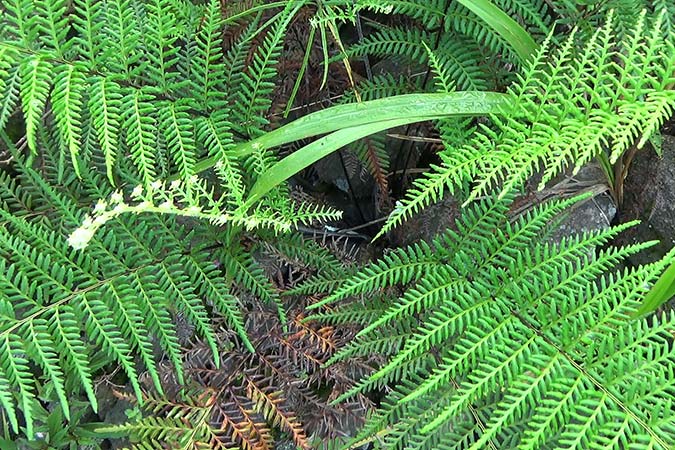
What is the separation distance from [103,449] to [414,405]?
0.85m

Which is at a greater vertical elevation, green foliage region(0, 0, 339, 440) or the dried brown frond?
green foliage region(0, 0, 339, 440)

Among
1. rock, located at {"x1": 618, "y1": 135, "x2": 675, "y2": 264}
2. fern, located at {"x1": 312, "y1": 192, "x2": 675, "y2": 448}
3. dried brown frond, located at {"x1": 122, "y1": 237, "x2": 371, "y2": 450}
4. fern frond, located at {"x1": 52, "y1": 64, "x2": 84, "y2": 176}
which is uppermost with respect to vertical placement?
fern frond, located at {"x1": 52, "y1": 64, "x2": 84, "y2": 176}

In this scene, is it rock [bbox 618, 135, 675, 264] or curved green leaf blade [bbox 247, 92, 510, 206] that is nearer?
curved green leaf blade [bbox 247, 92, 510, 206]

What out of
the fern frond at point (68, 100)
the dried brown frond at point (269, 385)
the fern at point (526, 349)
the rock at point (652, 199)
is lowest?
the dried brown frond at point (269, 385)

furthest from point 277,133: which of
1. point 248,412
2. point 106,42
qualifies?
point 248,412

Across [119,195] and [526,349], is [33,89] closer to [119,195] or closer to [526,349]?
[119,195]

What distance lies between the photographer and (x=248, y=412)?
44.0 inches

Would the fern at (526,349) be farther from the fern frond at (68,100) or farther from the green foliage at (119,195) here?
the fern frond at (68,100)

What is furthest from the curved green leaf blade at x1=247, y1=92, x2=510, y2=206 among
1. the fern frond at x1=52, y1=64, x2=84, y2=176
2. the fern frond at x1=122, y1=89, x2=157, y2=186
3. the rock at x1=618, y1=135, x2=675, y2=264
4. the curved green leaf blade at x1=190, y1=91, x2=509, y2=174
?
the rock at x1=618, y1=135, x2=675, y2=264

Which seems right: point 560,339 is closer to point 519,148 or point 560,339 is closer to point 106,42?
point 519,148

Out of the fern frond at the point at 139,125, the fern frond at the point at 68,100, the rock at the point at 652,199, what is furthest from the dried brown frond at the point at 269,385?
the rock at the point at 652,199

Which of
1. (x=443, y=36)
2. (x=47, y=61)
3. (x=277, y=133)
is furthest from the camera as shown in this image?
(x=443, y=36)

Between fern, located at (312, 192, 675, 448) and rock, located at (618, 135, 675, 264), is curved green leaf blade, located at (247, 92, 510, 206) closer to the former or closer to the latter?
fern, located at (312, 192, 675, 448)

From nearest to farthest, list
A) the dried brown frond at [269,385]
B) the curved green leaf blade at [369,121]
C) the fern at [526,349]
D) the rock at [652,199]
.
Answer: the fern at [526,349], the curved green leaf blade at [369,121], the dried brown frond at [269,385], the rock at [652,199]
